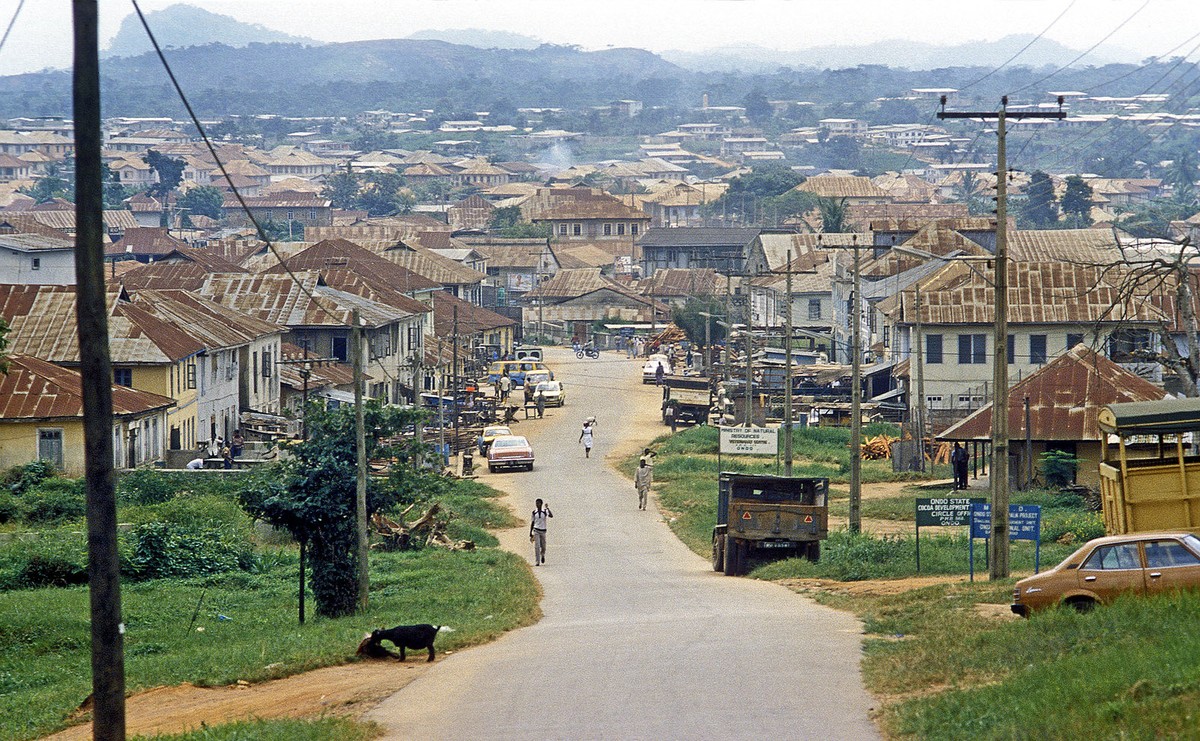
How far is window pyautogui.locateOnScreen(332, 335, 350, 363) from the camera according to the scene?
6662 centimetres

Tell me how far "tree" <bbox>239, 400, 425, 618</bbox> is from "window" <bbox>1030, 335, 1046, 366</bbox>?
34885 mm

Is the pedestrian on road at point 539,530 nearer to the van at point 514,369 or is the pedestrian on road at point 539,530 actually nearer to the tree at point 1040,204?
the van at point 514,369

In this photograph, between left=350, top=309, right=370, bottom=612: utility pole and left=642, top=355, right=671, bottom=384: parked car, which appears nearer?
left=350, top=309, right=370, bottom=612: utility pole

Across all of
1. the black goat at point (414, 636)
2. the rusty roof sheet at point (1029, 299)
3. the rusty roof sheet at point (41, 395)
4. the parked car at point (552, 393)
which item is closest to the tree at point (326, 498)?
the black goat at point (414, 636)

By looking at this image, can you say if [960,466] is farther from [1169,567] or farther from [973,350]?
[1169,567]

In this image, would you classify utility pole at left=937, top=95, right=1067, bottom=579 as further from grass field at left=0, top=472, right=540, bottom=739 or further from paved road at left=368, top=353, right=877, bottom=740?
grass field at left=0, top=472, right=540, bottom=739

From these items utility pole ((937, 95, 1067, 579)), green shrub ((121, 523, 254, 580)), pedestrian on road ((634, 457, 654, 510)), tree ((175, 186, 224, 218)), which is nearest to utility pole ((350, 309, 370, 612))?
green shrub ((121, 523, 254, 580))

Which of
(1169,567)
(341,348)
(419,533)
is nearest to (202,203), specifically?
(341,348)

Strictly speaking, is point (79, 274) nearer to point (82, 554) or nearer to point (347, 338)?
point (82, 554)

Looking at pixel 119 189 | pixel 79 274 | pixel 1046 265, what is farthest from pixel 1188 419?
pixel 119 189

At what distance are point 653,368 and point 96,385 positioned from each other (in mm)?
73556

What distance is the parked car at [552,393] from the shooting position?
7306 cm

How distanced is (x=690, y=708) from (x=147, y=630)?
12070 mm

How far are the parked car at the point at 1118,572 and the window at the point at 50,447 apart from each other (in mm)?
33947
